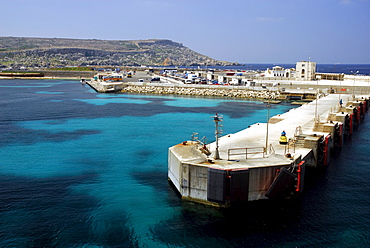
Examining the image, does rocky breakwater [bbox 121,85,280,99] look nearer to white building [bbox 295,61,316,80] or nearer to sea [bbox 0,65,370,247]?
white building [bbox 295,61,316,80]

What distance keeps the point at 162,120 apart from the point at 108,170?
2250 centimetres

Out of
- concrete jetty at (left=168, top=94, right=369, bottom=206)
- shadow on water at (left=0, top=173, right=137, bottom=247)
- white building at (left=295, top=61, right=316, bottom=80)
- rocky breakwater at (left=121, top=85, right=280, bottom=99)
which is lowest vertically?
shadow on water at (left=0, top=173, right=137, bottom=247)

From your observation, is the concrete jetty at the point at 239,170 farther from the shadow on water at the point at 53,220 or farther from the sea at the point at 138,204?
the shadow on water at the point at 53,220

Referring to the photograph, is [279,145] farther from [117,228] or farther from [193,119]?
[193,119]

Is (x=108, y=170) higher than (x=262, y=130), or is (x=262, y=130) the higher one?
(x=262, y=130)

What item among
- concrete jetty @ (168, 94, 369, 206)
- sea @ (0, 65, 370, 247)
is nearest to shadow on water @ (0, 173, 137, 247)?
sea @ (0, 65, 370, 247)

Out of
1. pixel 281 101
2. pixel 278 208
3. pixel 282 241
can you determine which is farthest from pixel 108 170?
pixel 281 101

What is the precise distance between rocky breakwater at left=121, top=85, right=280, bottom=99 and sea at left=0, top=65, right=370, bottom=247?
4050 centimetres

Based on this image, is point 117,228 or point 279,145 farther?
point 279,145

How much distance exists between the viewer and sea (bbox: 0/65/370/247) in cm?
1712

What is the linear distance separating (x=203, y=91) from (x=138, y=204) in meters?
65.6

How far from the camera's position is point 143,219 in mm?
18969

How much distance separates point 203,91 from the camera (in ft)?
278

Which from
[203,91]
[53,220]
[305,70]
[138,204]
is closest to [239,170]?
[138,204]
